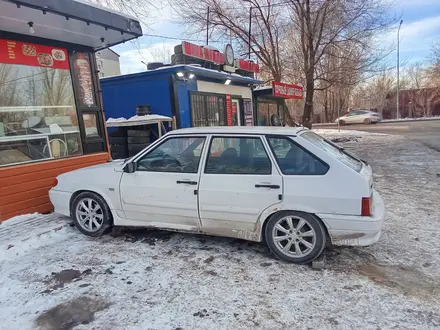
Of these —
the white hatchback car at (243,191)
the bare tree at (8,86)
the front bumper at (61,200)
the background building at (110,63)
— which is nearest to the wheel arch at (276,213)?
the white hatchback car at (243,191)

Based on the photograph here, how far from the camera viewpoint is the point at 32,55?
5395 millimetres

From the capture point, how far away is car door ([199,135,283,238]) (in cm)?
340

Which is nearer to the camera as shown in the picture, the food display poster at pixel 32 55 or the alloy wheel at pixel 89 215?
the alloy wheel at pixel 89 215

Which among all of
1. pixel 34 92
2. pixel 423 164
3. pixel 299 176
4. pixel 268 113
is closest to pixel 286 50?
pixel 268 113

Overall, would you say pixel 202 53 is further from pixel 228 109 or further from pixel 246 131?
pixel 246 131

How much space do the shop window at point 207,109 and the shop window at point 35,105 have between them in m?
3.98

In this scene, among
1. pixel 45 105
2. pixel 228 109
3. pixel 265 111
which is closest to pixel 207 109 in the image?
pixel 228 109

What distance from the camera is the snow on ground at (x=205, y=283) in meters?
2.52

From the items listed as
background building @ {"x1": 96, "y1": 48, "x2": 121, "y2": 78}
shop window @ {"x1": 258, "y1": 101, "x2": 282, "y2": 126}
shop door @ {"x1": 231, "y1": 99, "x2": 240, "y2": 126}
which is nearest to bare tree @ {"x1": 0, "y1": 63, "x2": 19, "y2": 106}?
shop door @ {"x1": 231, "y1": 99, "x2": 240, "y2": 126}

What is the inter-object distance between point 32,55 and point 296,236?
5.29 metres

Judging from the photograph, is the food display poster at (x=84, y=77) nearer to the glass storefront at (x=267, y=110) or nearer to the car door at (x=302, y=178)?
the car door at (x=302, y=178)

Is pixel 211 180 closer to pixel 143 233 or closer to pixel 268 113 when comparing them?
pixel 143 233

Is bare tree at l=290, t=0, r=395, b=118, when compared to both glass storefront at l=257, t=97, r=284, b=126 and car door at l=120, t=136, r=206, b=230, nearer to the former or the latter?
glass storefront at l=257, t=97, r=284, b=126

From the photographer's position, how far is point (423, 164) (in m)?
8.83
